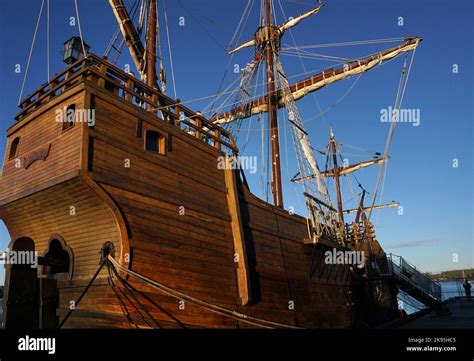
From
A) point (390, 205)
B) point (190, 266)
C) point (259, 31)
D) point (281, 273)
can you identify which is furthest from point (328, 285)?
point (390, 205)

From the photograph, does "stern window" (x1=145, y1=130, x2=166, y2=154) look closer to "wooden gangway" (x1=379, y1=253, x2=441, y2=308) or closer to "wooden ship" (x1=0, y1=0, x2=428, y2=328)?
"wooden ship" (x1=0, y1=0, x2=428, y2=328)

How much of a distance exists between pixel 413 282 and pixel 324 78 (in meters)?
14.9

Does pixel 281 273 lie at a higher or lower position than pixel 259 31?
lower

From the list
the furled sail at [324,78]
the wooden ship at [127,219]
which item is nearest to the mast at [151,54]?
the wooden ship at [127,219]

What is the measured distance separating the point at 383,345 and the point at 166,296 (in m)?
4.33

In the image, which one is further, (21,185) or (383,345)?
(21,185)

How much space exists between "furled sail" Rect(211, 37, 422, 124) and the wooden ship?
400 inches

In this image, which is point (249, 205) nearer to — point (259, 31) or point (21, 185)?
point (21, 185)

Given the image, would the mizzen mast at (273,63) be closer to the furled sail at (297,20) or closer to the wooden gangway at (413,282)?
the furled sail at (297,20)

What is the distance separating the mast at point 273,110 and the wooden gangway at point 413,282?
9.82 meters

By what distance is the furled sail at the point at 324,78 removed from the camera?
17930 mm

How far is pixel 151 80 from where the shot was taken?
13.0 metres

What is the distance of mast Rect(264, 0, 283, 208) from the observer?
1764 centimetres

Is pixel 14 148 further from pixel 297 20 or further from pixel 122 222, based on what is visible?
pixel 297 20
